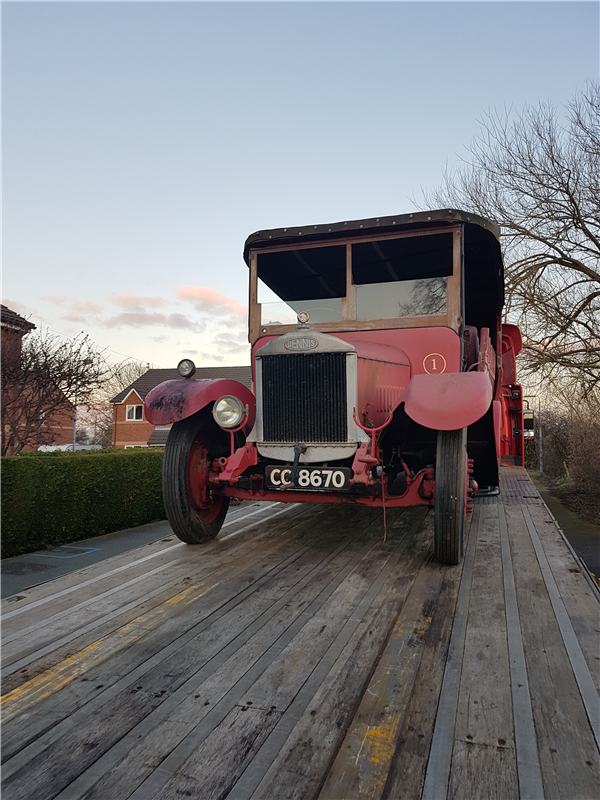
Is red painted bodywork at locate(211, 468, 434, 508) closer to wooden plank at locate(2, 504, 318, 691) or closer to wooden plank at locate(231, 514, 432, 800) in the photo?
wooden plank at locate(2, 504, 318, 691)

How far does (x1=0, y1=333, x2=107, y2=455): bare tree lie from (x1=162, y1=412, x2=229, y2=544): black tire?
7074mm

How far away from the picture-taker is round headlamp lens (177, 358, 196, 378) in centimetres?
423

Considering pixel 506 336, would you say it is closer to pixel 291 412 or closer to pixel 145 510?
pixel 291 412

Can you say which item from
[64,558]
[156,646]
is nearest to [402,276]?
[156,646]

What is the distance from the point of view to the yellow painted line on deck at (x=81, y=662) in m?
2.01

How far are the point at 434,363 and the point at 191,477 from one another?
2.16m

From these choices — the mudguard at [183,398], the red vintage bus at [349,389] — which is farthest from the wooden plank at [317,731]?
the mudguard at [183,398]

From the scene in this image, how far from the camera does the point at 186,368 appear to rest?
4238 millimetres

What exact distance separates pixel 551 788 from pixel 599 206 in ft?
35.7

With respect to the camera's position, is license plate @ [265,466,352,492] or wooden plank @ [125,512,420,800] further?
license plate @ [265,466,352,492]

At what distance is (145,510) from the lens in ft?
27.8

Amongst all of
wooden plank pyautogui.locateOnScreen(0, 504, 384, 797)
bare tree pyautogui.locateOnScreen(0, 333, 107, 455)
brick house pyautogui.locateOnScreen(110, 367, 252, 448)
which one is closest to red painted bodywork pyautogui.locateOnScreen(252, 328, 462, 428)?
wooden plank pyautogui.locateOnScreen(0, 504, 384, 797)

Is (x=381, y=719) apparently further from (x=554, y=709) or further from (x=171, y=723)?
(x=171, y=723)

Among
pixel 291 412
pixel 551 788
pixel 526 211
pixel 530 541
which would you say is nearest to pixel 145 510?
pixel 291 412
